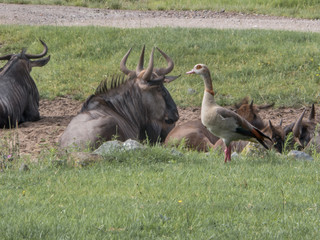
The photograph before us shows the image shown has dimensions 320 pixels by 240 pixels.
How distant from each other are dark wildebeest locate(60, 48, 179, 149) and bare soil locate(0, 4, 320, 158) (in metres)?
1.16

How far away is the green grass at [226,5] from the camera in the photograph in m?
23.3

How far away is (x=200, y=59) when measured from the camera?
15367 mm

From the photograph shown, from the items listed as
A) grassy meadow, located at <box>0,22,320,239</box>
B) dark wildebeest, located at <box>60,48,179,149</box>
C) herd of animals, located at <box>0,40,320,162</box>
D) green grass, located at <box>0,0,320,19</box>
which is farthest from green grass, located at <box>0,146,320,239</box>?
green grass, located at <box>0,0,320,19</box>

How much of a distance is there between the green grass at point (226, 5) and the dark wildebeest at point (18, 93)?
1171 cm

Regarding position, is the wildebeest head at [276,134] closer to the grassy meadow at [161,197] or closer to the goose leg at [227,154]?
the grassy meadow at [161,197]

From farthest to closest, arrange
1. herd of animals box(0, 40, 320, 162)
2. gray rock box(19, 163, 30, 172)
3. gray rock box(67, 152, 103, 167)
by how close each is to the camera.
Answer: herd of animals box(0, 40, 320, 162), gray rock box(67, 152, 103, 167), gray rock box(19, 163, 30, 172)

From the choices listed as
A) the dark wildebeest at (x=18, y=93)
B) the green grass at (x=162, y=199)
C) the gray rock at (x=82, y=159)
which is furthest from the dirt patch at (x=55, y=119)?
the green grass at (x=162, y=199)

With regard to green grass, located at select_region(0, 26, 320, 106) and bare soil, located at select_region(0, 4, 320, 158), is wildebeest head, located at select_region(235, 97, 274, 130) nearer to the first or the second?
bare soil, located at select_region(0, 4, 320, 158)

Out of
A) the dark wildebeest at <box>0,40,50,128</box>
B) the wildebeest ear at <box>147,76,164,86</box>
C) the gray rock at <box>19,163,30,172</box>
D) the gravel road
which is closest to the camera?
the gray rock at <box>19,163,30,172</box>

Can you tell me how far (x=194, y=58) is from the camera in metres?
15.4

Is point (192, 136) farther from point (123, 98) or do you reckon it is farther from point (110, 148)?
point (110, 148)

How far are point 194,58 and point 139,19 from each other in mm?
6608

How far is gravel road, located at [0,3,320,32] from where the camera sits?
1995 cm

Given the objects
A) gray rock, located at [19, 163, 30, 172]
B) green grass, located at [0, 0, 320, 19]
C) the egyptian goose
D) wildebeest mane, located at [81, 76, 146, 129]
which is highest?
the egyptian goose
